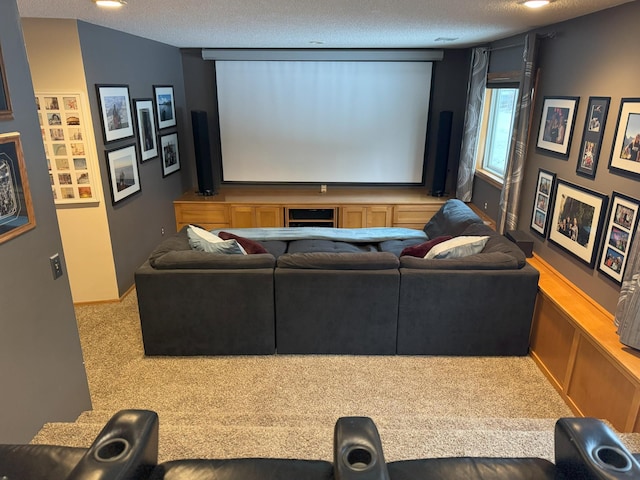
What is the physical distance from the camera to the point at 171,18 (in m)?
3.33

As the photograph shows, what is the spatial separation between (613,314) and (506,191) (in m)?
1.68

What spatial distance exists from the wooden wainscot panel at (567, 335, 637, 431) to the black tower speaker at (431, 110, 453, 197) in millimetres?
3405

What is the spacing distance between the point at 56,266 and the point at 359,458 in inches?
71.1

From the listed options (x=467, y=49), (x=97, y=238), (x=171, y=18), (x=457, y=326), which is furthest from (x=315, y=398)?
(x=467, y=49)

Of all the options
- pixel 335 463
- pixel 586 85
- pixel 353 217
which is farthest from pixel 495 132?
pixel 335 463

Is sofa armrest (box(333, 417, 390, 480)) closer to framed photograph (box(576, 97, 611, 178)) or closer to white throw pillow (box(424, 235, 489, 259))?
white throw pillow (box(424, 235, 489, 259))

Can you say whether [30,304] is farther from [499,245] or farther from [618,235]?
[618,235]

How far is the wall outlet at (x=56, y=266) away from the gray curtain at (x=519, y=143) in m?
3.65

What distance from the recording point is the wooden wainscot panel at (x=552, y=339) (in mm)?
2865

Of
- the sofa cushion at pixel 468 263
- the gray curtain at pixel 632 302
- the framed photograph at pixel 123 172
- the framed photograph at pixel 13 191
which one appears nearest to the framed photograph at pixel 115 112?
the framed photograph at pixel 123 172

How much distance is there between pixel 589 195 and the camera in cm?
304

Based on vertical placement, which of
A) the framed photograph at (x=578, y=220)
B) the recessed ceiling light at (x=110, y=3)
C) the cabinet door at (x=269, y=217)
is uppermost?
the recessed ceiling light at (x=110, y=3)

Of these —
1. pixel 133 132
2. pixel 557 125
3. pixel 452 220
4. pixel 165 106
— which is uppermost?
pixel 165 106

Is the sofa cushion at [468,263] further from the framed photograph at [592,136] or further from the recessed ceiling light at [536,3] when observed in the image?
the recessed ceiling light at [536,3]
